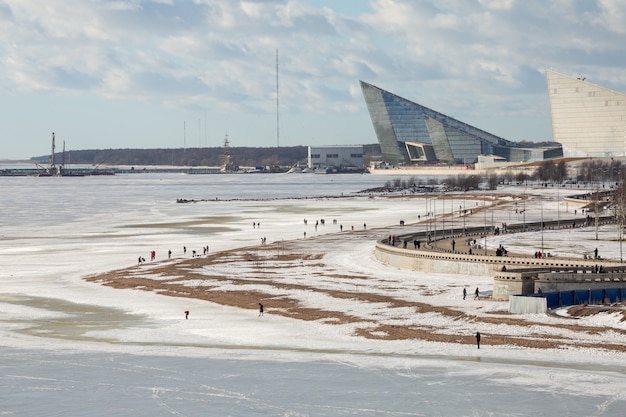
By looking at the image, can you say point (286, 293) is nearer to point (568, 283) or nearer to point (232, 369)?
point (568, 283)

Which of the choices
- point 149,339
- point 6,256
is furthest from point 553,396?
point 6,256

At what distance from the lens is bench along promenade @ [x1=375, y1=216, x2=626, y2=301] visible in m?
46.8

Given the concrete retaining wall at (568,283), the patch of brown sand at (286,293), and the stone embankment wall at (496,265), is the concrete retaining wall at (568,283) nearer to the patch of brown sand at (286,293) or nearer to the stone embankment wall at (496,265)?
the stone embankment wall at (496,265)

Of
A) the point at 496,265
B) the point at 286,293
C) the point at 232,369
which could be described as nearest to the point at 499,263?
the point at 496,265

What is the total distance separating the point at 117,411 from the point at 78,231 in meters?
64.1

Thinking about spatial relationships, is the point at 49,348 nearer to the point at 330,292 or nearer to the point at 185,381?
the point at 185,381

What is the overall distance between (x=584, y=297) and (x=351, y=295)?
403 inches

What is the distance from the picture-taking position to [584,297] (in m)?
46.6

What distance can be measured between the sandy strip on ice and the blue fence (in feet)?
5.73

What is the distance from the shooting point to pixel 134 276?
59.4 metres

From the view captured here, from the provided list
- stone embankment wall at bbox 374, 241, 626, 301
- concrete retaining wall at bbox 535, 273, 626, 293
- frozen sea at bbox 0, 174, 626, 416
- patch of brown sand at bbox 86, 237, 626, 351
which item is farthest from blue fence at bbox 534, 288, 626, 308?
frozen sea at bbox 0, 174, 626, 416

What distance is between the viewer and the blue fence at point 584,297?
46.0m

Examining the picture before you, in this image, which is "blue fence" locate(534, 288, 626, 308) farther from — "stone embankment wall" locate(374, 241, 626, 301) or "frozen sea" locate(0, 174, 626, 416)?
"frozen sea" locate(0, 174, 626, 416)

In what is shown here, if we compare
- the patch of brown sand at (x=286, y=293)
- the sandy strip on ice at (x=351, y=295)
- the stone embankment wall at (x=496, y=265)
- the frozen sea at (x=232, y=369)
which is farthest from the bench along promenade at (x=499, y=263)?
the frozen sea at (x=232, y=369)
